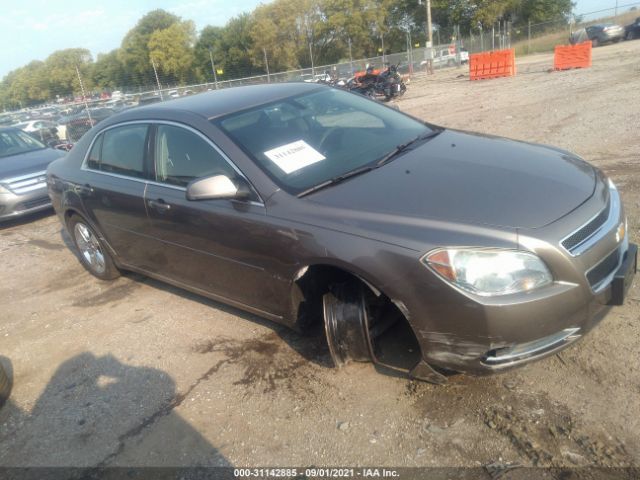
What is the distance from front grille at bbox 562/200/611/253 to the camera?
8.09 feet

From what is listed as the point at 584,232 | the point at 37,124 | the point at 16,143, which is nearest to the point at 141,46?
the point at 37,124

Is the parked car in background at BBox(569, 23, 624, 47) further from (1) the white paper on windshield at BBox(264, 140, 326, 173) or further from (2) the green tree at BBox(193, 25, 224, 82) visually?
(1) the white paper on windshield at BBox(264, 140, 326, 173)

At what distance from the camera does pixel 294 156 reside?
334cm

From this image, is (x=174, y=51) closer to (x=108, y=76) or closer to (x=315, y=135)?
(x=108, y=76)

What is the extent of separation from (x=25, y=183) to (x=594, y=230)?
8099mm

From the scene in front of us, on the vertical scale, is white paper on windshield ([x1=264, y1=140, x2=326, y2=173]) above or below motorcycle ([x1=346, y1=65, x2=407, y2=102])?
above

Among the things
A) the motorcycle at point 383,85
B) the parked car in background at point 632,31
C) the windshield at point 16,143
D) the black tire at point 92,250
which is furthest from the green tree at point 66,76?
the parked car in background at point 632,31

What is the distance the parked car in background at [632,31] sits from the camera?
32.7m

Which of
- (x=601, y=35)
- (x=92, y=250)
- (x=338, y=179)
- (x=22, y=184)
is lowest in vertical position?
(x=92, y=250)

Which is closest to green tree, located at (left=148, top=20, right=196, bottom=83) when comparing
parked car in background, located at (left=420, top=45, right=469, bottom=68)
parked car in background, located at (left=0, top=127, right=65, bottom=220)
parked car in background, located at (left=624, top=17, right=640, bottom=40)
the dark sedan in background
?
parked car in background, located at (left=420, top=45, right=469, bottom=68)

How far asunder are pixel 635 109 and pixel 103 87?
94.8 feet

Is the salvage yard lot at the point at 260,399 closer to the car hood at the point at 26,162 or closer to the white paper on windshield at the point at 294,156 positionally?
the white paper on windshield at the point at 294,156

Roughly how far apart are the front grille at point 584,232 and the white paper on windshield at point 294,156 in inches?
62.2

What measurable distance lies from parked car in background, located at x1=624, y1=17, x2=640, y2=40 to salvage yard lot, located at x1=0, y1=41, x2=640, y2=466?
34.9 meters
